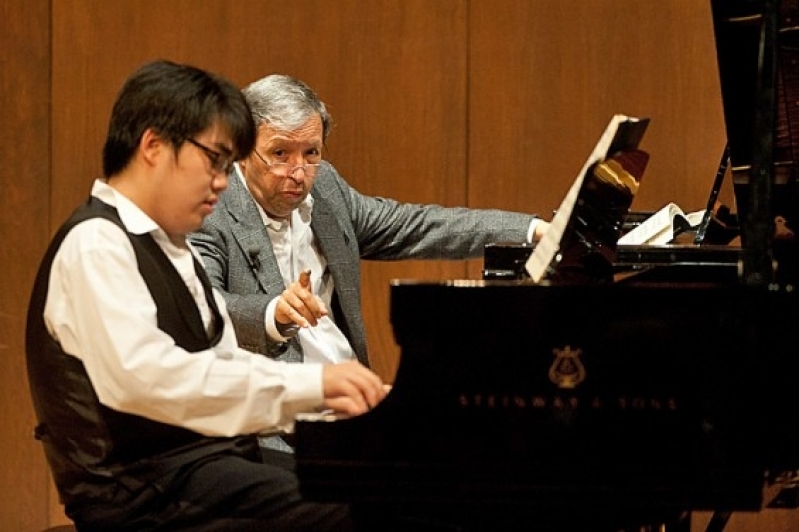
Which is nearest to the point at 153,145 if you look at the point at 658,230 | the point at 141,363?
the point at 141,363

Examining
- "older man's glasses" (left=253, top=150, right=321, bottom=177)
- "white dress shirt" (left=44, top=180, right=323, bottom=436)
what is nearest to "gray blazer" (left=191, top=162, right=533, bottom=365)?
"older man's glasses" (left=253, top=150, right=321, bottom=177)

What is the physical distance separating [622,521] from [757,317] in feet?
1.28

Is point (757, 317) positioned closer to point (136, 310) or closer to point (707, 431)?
point (707, 431)

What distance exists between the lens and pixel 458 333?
2.05 m

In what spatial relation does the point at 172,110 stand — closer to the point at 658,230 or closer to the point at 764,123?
the point at 764,123

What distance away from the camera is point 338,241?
3.39m

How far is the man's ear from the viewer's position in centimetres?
220

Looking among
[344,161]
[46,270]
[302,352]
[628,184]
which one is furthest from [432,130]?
[46,270]

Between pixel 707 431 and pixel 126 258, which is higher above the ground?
pixel 126 258

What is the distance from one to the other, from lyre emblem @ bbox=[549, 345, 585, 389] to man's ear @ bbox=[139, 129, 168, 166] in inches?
28.9

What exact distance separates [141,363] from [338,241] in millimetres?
1415

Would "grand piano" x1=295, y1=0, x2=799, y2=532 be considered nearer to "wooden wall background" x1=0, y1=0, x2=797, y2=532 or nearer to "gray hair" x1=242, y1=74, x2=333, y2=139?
"gray hair" x1=242, y1=74, x2=333, y2=139

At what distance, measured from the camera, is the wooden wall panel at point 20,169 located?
433 cm

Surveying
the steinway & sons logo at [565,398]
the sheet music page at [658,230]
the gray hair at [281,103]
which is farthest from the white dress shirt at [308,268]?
the steinway & sons logo at [565,398]
